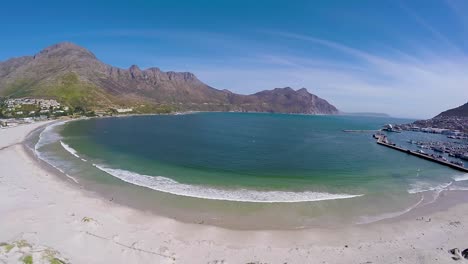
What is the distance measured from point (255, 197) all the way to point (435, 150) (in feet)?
264

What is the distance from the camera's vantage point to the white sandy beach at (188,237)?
20.1 m

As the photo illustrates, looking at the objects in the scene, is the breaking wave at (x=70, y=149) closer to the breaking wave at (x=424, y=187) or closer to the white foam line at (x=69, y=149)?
the white foam line at (x=69, y=149)

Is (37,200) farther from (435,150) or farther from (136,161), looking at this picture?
(435,150)

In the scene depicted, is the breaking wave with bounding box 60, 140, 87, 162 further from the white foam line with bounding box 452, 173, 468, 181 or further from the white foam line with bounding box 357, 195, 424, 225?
the white foam line with bounding box 452, 173, 468, 181

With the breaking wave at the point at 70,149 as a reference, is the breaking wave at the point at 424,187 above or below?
below

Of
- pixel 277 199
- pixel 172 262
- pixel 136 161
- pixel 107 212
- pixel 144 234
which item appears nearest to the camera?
pixel 172 262

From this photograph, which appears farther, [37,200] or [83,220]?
[37,200]

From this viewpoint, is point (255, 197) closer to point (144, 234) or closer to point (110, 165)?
point (144, 234)

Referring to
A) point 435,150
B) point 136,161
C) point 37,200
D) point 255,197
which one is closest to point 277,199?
point 255,197

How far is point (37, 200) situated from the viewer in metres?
29.5

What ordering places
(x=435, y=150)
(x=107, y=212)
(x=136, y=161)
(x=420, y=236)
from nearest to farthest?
(x=420, y=236), (x=107, y=212), (x=136, y=161), (x=435, y=150)

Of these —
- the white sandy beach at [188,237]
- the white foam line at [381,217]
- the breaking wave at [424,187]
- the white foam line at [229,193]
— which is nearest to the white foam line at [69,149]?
the white foam line at [229,193]

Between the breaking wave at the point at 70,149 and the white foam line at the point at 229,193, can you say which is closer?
the white foam line at the point at 229,193

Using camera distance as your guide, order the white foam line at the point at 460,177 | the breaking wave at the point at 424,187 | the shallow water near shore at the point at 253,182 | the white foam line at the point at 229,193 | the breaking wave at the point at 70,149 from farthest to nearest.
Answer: the breaking wave at the point at 70,149
the white foam line at the point at 460,177
the breaking wave at the point at 424,187
the white foam line at the point at 229,193
the shallow water near shore at the point at 253,182
